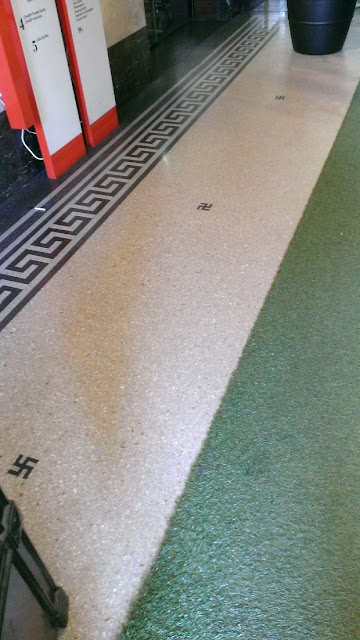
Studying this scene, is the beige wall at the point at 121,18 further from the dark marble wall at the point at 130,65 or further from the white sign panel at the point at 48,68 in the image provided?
the white sign panel at the point at 48,68

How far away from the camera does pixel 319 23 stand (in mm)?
4504

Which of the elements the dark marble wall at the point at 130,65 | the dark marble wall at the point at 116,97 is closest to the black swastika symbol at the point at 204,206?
the dark marble wall at the point at 116,97

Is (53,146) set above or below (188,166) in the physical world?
above

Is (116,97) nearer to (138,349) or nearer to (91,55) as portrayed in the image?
(91,55)

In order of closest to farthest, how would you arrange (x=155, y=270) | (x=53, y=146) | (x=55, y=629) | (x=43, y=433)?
(x=55, y=629), (x=43, y=433), (x=155, y=270), (x=53, y=146)

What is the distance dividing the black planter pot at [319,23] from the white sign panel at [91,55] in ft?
6.35

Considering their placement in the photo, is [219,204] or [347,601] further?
[219,204]

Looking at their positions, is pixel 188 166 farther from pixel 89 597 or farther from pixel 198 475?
pixel 89 597

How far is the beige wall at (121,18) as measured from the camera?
3912 millimetres

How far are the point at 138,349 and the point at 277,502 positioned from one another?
2.64ft

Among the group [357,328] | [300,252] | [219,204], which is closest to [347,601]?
[357,328]

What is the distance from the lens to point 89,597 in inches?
55.8

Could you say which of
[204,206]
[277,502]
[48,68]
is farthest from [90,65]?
[277,502]

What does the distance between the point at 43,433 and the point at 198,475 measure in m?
0.55
